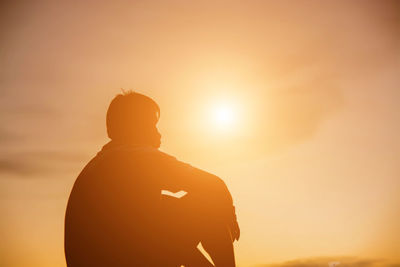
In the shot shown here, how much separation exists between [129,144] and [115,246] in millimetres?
1035

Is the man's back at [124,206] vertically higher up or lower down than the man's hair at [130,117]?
lower down

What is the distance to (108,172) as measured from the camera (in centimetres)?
398

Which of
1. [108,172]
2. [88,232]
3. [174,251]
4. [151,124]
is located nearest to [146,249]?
[174,251]

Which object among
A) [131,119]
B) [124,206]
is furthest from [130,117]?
[124,206]

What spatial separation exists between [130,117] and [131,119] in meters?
0.03

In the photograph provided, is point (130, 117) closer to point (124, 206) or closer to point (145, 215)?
point (124, 206)

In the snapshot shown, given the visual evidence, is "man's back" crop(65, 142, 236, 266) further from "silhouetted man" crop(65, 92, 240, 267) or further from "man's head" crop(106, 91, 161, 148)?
"man's head" crop(106, 91, 161, 148)

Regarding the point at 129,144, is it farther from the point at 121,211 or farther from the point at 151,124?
the point at 121,211

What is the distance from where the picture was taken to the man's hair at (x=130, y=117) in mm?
4164

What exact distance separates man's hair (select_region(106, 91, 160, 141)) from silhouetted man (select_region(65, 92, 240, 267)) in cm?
22

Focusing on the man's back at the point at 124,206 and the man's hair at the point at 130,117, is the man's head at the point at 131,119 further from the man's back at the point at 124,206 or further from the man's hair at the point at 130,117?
the man's back at the point at 124,206

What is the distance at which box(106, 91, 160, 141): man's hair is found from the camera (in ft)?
13.7

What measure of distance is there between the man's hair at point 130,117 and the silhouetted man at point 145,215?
8.5 inches

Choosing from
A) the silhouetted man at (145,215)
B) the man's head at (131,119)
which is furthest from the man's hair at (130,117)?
the silhouetted man at (145,215)
